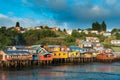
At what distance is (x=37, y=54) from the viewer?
243 feet

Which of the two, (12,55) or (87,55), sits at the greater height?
(87,55)

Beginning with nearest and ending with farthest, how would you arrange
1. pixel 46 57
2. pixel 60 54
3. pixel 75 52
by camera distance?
1. pixel 46 57
2. pixel 60 54
3. pixel 75 52

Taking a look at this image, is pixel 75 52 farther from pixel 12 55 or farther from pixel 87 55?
pixel 12 55

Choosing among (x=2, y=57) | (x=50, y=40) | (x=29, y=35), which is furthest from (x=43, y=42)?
(x=2, y=57)

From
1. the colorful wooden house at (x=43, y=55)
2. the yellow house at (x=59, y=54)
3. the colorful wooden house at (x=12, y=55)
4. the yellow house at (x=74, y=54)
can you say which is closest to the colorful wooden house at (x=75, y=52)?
the yellow house at (x=74, y=54)

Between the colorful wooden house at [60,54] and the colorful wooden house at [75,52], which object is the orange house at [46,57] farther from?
the colorful wooden house at [75,52]

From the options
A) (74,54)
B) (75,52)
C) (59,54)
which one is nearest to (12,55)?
(59,54)

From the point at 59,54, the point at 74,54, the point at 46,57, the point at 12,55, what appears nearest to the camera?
the point at 12,55

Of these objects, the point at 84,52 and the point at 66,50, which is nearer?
the point at 66,50

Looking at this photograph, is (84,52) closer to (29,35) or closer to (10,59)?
(10,59)

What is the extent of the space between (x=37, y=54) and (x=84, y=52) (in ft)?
72.9


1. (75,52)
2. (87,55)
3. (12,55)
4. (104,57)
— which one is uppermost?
(75,52)

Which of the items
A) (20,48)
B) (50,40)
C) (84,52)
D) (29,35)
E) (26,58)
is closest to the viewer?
(26,58)

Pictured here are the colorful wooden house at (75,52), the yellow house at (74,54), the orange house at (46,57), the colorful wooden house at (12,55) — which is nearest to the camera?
the colorful wooden house at (12,55)
